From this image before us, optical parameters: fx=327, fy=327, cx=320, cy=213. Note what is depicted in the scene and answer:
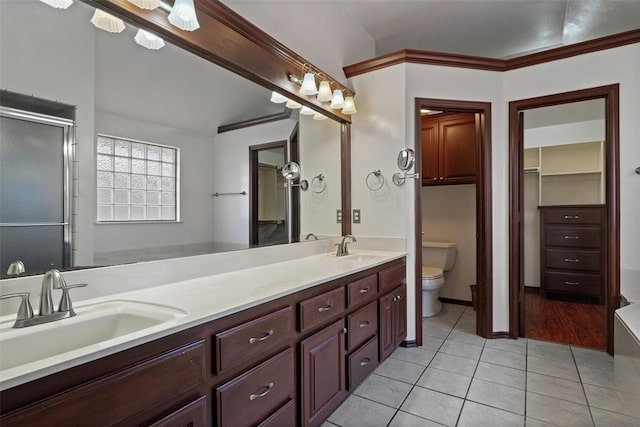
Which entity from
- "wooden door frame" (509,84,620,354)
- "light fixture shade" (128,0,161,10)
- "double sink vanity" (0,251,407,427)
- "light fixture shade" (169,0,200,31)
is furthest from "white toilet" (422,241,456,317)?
"light fixture shade" (128,0,161,10)

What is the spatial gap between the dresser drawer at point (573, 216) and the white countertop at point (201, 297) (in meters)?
2.81

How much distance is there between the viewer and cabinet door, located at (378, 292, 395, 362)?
7.11 ft

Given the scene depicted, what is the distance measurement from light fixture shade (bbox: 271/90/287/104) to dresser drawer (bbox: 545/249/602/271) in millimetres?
3593

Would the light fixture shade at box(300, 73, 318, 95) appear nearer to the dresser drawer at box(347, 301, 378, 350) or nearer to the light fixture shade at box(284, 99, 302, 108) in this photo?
the light fixture shade at box(284, 99, 302, 108)

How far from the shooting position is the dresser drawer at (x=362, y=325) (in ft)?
5.97

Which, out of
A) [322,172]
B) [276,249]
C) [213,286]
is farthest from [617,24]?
[213,286]

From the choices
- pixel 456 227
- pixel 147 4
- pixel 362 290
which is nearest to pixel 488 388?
pixel 362 290

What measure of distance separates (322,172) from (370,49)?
1.49m

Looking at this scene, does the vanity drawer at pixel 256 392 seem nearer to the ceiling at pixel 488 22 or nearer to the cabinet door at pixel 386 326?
the cabinet door at pixel 386 326

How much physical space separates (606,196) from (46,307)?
132 inches

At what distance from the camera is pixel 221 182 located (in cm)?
177

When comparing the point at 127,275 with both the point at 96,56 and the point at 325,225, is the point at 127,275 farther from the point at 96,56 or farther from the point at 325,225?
the point at 325,225

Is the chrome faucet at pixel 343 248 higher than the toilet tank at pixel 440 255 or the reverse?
higher

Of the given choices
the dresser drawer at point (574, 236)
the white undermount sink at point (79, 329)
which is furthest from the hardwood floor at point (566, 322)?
the white undermount sink at point (79, 329)
